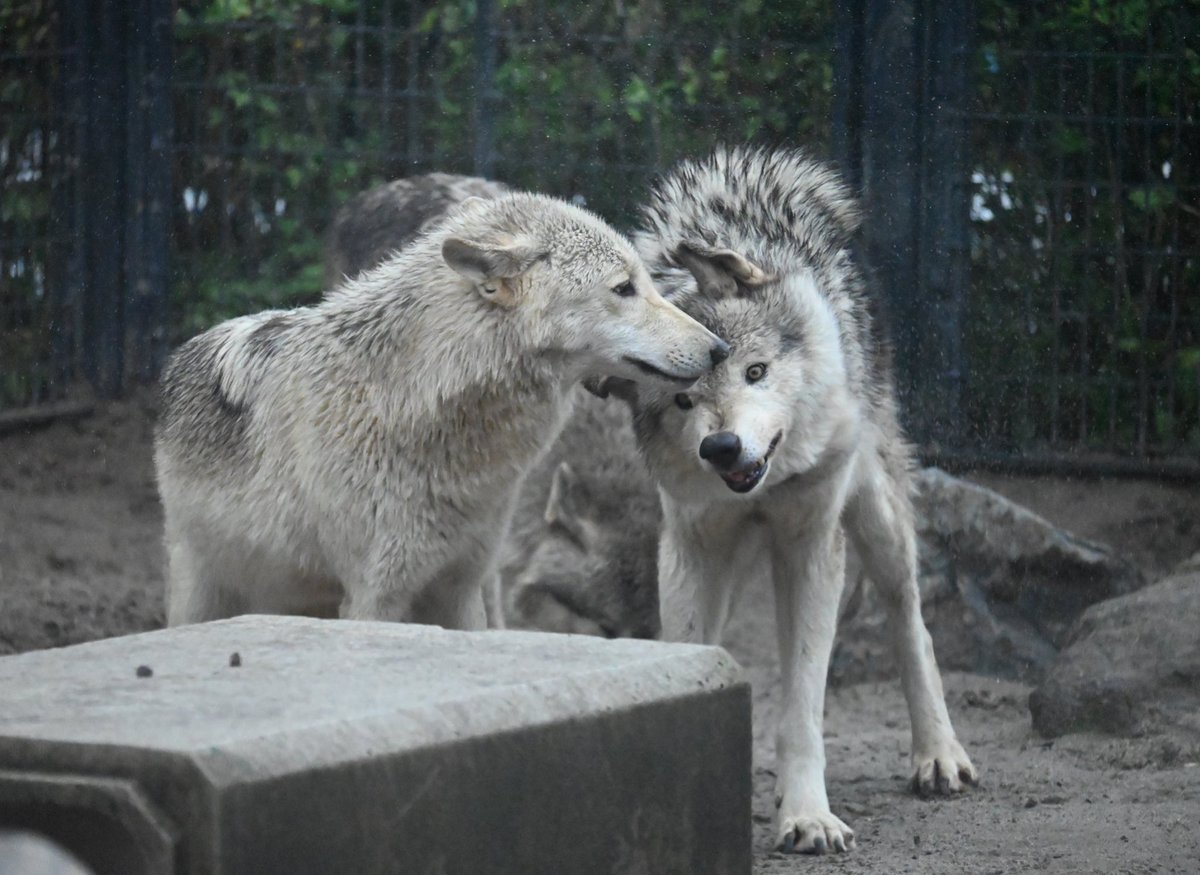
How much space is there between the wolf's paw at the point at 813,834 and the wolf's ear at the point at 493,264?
148 centimetres

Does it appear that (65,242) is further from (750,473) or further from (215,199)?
(750,473)

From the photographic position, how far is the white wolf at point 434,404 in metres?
3.93

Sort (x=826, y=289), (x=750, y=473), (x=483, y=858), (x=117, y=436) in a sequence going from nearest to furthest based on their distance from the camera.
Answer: (x=483, y=858)
(x=750, y=473)
(x=826, y=289)
(x=117, y=436)

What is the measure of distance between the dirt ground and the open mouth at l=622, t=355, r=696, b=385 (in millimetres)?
1182

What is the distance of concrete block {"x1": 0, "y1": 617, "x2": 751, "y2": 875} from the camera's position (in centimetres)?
214

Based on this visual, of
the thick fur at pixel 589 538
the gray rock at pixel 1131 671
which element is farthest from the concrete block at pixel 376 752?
the thick fur at pixel 589 538

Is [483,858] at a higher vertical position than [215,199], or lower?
lower

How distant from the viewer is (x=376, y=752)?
2.31 metres

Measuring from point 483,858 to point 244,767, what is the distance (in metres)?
0.47

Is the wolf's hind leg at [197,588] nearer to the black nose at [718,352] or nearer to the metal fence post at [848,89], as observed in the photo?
the black nose at [718,352]

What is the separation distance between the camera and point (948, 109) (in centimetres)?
738

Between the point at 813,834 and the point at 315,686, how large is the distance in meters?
1.87

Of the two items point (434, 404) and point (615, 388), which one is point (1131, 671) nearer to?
point (615, 388)

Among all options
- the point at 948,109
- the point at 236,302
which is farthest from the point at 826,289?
the point at 236,302
